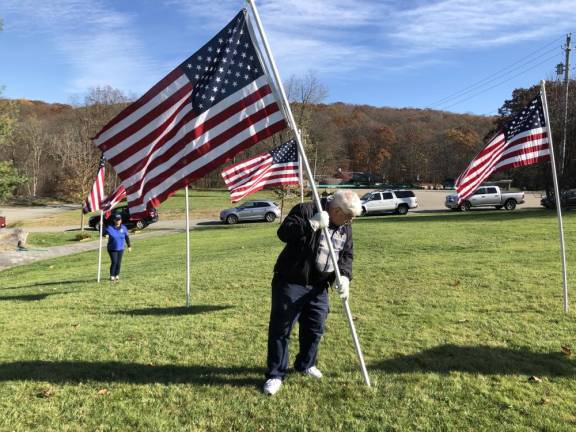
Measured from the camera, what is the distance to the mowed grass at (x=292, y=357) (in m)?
3.75

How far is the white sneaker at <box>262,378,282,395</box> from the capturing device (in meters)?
4.10

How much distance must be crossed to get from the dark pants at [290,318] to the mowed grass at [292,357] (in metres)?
Answer: 0.30

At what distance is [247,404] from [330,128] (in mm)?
108220

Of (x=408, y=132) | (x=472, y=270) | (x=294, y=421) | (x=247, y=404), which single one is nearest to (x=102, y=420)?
(x=247, y=404)

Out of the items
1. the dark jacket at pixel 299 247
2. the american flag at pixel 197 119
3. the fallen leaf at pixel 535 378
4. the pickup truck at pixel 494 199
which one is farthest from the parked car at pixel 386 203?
the dark jacket at pixel 299 247

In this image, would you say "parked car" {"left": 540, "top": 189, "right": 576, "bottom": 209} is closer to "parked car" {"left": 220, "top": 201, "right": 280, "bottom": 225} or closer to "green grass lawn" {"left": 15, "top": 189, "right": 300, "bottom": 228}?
"green grass lawn" {"left": 15, "top": 189, "right": 300, "bottom": 228}

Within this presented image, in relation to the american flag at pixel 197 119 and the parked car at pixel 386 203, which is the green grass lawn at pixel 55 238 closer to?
the parked car at pixel 386 203

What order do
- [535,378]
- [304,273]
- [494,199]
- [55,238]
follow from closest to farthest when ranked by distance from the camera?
1. [304,273]
2. [535,378]
3. [55,238]
4. [494,199]

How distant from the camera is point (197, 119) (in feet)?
16.6

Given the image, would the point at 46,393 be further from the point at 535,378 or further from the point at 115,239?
the point at 115,239

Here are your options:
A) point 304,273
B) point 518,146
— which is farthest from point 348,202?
point 518,146

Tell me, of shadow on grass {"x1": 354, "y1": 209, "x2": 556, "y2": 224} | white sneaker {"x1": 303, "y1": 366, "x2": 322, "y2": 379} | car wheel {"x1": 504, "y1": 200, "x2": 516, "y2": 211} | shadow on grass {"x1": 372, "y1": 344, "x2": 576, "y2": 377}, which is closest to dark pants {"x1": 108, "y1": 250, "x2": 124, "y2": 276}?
white sneaker {"x1": 303, "y1": 366, "x2": 322, "y2": 379}

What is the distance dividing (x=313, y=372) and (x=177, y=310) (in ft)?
11.8

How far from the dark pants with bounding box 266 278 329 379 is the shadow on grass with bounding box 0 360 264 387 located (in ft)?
1.37
